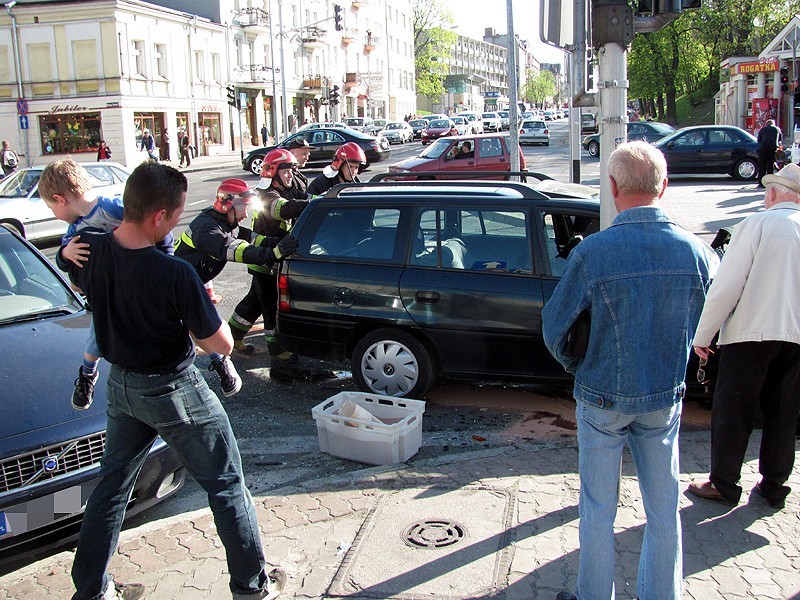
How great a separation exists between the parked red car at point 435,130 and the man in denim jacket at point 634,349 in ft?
154

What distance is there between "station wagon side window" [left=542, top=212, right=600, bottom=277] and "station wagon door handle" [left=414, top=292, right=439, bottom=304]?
0.86 m

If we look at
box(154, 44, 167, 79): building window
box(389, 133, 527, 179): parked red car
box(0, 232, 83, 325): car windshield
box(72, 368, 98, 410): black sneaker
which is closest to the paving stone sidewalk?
box(72, 368, 98, 410): black sneaker

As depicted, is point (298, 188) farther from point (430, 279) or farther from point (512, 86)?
point (512, 86)

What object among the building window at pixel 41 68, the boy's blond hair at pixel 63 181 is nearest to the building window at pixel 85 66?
the building window at pixel 41 68

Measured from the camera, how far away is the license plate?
140 inches

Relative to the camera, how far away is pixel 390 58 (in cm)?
8219

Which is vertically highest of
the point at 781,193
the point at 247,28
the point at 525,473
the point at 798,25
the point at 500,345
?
the point at 247,28

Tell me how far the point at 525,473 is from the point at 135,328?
8.48 ft

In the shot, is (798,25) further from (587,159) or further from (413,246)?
(413,246)

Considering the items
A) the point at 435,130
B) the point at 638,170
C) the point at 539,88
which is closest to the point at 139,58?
the point at 435,130

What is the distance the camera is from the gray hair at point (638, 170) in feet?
9.36

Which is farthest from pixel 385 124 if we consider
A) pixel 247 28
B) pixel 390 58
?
pixel 390 58

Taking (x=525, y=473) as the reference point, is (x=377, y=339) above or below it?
above

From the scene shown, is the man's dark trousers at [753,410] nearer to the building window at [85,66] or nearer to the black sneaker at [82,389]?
the black sneaker at [82,389]
